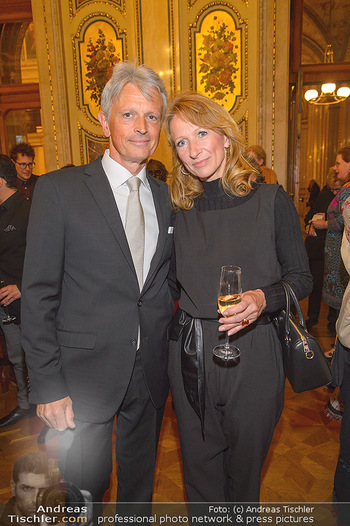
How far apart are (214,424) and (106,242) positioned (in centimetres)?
89

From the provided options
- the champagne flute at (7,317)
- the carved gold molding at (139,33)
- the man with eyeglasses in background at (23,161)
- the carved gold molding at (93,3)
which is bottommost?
the champagne flute at (7,317)

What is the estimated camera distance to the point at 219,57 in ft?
18.3

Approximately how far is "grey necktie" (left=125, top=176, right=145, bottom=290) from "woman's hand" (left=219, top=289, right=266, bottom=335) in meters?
0.46

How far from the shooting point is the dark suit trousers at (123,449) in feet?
5.48

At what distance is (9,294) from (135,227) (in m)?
1.80

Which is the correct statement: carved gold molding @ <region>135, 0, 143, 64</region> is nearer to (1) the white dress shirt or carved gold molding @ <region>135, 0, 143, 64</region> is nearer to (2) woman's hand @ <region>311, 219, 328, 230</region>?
(2) woman's hand @ <region>311, 219, 328, 230</region>

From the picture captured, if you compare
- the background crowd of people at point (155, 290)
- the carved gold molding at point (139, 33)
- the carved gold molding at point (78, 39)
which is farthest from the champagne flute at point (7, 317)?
the carved gold molding at point (139, 33)

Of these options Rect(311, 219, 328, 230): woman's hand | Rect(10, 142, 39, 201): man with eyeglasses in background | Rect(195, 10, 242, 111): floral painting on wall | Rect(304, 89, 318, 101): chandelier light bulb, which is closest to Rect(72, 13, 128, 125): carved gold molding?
Rect(195, 10, 242, 111): floral painting on wall

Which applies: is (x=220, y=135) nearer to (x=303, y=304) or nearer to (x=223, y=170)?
(x=223, y=170)

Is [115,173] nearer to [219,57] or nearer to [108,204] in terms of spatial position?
[108,204]

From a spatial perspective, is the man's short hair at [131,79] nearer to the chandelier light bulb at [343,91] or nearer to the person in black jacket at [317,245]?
the person in black jacket at [317,245]

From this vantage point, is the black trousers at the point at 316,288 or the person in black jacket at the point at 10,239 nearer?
the person in black jacket at the point at 10,239

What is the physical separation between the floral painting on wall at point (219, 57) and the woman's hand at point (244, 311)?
4855mm

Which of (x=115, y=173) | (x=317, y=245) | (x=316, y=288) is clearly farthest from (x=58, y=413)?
(x=316, y=288)
